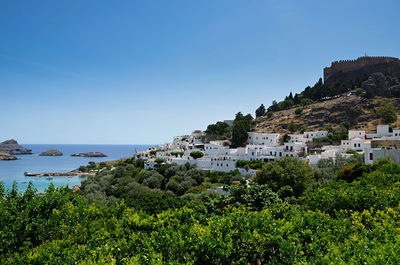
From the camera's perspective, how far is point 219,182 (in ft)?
130

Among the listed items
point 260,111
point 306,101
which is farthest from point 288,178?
point 260,111

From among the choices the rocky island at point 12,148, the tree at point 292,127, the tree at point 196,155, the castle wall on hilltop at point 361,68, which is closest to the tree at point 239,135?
the tree at point 196,155

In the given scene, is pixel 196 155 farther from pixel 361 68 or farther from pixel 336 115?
pixel 361 68

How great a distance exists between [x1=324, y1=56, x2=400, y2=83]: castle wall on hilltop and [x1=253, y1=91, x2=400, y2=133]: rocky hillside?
1166cm

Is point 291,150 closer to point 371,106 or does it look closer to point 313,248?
point 371,106

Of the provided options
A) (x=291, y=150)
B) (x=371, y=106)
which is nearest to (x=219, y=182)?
(x=291, y=150)

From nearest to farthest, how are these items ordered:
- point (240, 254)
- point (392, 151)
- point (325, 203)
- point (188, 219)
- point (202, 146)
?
point (240, 254), point (188, 219), point (325, 203), point (392, 151), point (202, 146)

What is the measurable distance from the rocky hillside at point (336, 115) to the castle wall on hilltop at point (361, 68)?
38.3ft

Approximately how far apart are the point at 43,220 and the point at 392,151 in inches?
1104

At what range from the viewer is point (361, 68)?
78.9m

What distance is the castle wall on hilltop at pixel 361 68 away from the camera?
76688 millimetres

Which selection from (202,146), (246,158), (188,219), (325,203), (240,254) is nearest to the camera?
(240,254)

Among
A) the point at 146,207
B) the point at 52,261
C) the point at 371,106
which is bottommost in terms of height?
the point at 146,207

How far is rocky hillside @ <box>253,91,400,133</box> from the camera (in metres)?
63.7
